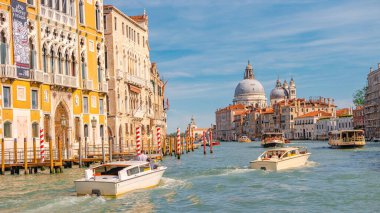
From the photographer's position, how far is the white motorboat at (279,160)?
26.9m

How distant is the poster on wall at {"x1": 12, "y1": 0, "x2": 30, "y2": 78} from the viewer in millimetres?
28953

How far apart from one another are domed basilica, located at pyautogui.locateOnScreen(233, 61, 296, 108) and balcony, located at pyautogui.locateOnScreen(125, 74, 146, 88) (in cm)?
12939

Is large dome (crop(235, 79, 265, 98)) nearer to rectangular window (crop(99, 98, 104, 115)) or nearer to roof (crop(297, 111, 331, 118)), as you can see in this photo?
roof (crop(297, 111, 331, 118))

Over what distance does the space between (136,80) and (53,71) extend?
1465 centimetres

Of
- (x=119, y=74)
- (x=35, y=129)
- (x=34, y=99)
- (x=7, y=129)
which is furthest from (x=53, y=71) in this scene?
(x=119, y=74)

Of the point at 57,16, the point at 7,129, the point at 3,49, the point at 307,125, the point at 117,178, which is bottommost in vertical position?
the point at 117,178

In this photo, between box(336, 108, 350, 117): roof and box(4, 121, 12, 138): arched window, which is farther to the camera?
box(336, 108, 350, 117): roof

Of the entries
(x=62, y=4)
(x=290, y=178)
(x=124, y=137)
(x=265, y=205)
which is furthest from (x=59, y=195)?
(x=124, y=137)

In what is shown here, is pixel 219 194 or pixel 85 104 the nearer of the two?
pixel 219 194

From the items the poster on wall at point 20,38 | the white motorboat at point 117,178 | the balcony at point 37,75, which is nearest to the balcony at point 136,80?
the balcony at point 37,75

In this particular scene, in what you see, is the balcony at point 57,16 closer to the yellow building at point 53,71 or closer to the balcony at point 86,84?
the yellow building at point 53,71

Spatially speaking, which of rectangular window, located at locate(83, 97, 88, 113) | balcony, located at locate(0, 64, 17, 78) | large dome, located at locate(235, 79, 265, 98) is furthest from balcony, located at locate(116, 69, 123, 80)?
large dome, located at locate(235, 79, 265, 98)

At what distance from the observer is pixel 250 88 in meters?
186

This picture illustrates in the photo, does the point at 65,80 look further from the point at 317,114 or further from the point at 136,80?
the point at 317,114
